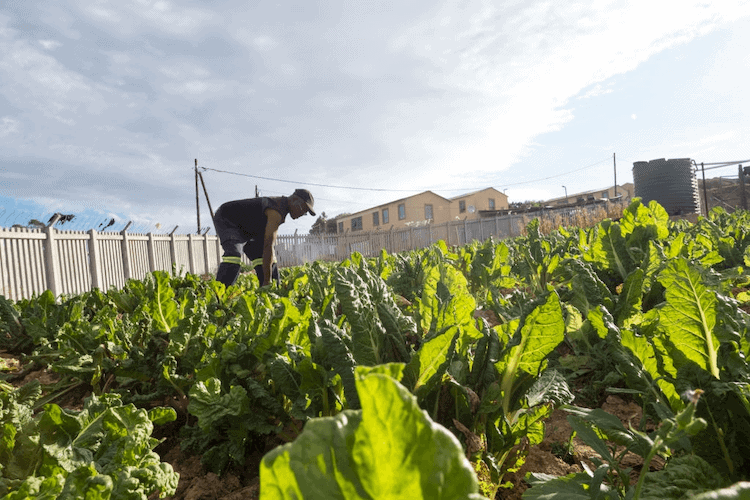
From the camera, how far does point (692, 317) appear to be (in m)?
1.27

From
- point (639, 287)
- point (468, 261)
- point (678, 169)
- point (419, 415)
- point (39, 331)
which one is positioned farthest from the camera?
point (678, 169)

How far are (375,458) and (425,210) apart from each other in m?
51.3

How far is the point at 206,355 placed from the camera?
6.04 ft

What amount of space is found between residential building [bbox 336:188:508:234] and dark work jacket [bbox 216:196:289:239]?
1605 inches

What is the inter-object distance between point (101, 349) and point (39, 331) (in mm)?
1397

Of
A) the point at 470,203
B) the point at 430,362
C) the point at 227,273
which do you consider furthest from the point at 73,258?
the point at 470,203

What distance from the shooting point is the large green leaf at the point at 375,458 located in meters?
0.48

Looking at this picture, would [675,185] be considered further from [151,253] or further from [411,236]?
[151,253]

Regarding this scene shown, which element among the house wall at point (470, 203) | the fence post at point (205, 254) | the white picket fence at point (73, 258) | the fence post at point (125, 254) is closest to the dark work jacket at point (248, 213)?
the white picket fence at point (73, 258)

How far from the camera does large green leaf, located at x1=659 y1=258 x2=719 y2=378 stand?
1257 millimetres

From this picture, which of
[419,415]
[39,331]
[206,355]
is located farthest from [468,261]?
[419,415]

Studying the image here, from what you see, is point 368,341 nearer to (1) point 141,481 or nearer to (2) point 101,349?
(1) point 141,481

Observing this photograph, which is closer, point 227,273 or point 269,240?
point 227,273

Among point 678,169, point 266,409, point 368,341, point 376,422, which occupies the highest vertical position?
point 678,169
